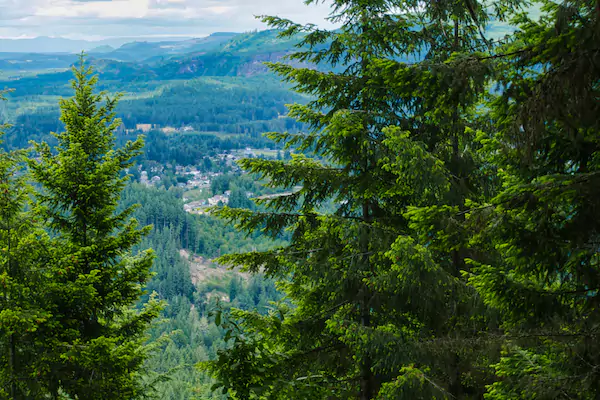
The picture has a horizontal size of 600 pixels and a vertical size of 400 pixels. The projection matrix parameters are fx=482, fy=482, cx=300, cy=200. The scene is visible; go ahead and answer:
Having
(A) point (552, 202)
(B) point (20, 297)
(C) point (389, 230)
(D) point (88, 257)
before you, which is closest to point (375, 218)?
(C) point (389, 230)

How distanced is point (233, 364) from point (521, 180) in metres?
2.89

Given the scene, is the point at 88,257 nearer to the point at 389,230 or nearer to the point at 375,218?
the point at 375,218

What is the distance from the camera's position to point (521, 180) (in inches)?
166

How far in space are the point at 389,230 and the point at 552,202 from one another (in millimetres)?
3848

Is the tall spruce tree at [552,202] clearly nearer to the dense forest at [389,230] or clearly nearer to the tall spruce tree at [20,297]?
the dense forest at [389,230]

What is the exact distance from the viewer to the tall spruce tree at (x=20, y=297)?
8.33 m

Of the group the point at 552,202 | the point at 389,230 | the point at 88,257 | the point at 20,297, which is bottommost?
the point at 20,297

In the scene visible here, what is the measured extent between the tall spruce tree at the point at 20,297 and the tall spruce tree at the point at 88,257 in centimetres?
25

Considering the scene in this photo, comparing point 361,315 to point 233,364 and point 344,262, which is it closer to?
point 344,262

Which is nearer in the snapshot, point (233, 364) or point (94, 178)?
point (233, 364)

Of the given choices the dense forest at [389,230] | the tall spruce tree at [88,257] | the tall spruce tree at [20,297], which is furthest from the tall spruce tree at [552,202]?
the tall spruce tree at [20,297]

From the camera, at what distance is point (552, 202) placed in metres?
3.67

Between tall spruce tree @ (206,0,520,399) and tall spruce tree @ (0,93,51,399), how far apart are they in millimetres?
3731

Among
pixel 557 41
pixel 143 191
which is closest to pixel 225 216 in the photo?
pixel 557 41
